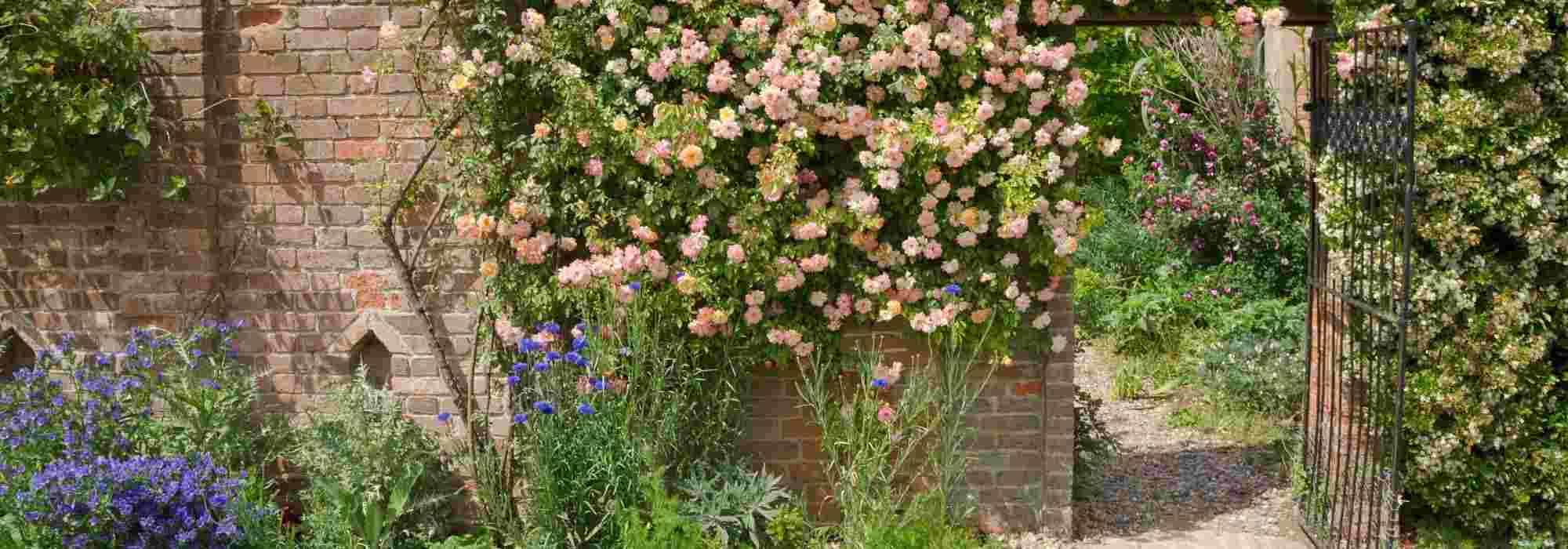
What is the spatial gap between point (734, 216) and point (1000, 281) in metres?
1.02

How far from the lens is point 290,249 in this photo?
486 centimetres

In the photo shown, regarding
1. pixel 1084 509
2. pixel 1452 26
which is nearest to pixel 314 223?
pixel 1084 509

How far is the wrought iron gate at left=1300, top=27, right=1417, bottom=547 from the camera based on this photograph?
4246mm

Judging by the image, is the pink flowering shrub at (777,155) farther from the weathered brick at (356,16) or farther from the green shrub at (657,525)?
the green shrub at (657,525)

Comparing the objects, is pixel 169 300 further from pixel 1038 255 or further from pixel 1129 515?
pixel 1129 515

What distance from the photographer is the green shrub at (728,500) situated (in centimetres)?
443

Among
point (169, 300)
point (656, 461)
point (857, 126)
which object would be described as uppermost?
point (857, 126)

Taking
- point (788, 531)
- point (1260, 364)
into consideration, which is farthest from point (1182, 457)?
point (788, 531)

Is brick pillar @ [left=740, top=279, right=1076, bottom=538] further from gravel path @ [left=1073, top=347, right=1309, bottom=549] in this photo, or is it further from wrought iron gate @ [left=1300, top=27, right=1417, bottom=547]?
wrought iron gate @ [left=1300, top=27, right=1417, bottom=547]

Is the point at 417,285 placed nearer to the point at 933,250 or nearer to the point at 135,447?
the point at 135,447

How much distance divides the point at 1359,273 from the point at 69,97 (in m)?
4.68

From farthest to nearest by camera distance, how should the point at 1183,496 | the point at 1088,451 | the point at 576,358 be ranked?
the point at 1183,496 < the point at 1088,451 < the point at 576,358

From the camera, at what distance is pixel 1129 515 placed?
17.6 ft

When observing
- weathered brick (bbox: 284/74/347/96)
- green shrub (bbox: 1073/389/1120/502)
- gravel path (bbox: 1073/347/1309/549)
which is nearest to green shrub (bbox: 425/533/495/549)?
weathered brick (bbox: 284/74/347/96)
